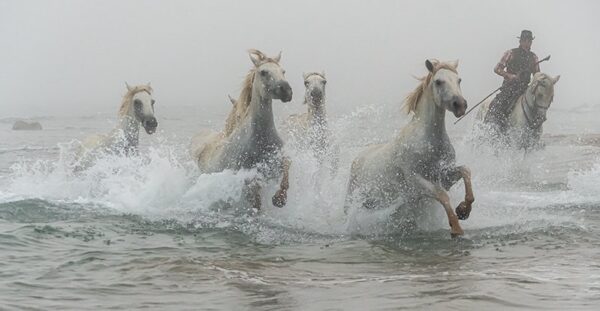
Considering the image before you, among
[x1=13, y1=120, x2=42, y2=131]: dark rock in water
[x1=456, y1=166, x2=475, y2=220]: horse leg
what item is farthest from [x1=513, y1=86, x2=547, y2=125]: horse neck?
[x1=13, y1=120, x2=42, y2=131]: dark rock in water

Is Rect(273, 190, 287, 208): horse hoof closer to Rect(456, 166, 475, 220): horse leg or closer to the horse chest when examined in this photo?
the horse chest

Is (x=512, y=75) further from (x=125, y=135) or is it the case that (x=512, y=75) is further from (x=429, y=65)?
(x=125, y=135)

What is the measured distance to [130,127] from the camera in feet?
38.2

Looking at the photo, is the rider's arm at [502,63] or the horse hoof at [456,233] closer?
the horse hoof at [456,233]

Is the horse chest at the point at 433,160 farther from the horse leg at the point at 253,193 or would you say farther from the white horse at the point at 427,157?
the horse leg at the point at 253,193

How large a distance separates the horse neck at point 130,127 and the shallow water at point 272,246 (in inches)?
12.7

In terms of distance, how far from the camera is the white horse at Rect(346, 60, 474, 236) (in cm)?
767

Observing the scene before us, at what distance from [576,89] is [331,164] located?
9790cm

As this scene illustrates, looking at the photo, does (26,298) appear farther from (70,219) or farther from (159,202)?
(159,202)

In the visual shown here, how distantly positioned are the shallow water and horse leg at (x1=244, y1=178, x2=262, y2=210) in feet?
0.34

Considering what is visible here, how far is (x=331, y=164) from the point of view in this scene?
35.7ft

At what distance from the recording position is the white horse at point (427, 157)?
7672 millimetres

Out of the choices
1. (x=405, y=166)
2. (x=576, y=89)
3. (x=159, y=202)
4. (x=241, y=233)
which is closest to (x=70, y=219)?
(x=159, y=202)

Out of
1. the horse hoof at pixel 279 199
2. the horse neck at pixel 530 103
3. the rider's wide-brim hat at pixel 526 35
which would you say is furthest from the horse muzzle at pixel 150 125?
the rider's wide-brim hat at pixel 526 35
